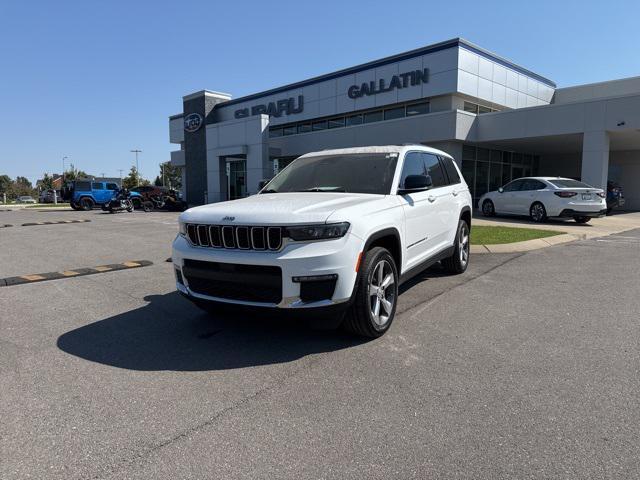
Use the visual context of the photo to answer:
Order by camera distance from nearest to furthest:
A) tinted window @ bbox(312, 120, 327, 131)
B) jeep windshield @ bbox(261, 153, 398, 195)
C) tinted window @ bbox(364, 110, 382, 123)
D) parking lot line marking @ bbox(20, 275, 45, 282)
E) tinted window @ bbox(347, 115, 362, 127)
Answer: jeep windshield @ bbox(261, 153, 398, 195)
parking lot line marking @ bbox(20, 275, 45, 282)
tinted window @ bbox(364, 110, 382, 123)
tinted window @ bbox(347, 115, 362, 127)
tinted window @ bbox(312, 120, 327, 131)

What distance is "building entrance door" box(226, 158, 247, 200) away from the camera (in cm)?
3022

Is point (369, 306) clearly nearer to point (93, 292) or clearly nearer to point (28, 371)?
point (28, 371)

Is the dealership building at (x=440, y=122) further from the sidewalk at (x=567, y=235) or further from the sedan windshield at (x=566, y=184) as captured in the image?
the sidewalk at (x=567, y=235)

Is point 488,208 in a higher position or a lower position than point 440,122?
lower

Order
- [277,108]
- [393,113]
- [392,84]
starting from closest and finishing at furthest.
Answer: [392,84] < [393,113] < [277,108]

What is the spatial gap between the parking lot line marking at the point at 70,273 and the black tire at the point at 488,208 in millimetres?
13835

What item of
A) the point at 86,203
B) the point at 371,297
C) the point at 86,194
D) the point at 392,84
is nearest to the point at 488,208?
the point at 392,84

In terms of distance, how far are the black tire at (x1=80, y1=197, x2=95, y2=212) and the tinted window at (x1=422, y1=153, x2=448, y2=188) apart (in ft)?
92.6

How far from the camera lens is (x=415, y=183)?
192 inches

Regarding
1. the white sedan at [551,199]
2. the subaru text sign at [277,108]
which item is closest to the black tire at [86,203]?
the subaru text sign at [277,108]

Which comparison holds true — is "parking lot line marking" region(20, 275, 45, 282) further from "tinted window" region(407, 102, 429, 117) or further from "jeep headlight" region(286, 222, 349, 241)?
"tinted window" region(407, 102, 429, 117)

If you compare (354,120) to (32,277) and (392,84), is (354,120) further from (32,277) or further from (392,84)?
(32,277)

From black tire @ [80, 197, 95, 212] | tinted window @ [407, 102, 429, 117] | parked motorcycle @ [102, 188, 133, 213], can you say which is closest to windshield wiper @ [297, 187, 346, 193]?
tinted window @ [407, 102, 429, 117]

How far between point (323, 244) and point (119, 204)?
2389 centimetres
